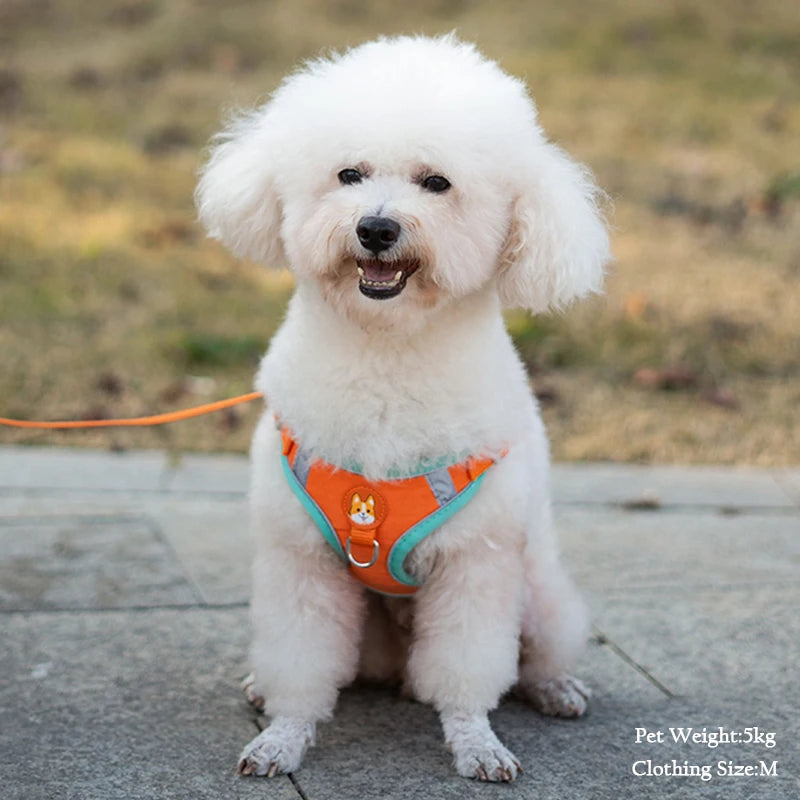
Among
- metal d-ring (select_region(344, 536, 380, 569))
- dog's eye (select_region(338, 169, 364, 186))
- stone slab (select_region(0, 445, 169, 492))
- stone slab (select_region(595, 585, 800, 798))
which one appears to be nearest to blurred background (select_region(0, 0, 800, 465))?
stone slab (select_region(0, 445, 169, 492))

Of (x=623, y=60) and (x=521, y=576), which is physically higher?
(x=623, y=60)

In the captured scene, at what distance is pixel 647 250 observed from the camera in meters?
6.72

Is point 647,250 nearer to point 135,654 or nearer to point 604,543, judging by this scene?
point 604,543

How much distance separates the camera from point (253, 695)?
99.9 inches

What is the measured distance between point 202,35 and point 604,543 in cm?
714

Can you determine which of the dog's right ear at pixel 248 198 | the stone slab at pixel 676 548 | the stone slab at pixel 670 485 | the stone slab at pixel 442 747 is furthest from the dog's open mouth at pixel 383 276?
the stone slab at pixel 670 485

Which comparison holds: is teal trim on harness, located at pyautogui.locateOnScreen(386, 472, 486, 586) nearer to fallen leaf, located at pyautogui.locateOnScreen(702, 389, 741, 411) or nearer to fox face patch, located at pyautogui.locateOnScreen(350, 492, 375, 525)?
fox face patch, located at pyautogui.locateOnScreen(350, 492, 375, 525)

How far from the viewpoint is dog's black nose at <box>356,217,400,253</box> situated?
2082 mm

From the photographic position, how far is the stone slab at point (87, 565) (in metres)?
3.05

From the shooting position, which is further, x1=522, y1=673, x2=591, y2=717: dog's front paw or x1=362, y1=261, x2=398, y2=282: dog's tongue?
x1=522, y1=673, x2=591, y2=717: dog's front paw

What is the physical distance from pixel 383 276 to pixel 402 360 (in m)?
0.20

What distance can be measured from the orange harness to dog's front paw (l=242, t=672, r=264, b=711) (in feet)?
1.44

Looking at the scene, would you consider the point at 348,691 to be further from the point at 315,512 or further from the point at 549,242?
the point at 549,242

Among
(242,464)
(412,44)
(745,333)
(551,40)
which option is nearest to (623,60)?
(551,40)
